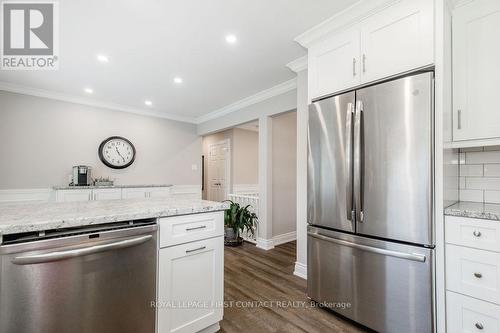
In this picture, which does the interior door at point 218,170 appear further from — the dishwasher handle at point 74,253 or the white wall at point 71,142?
the dishwasher handle at point 74,253

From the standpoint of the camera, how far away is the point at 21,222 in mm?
1056

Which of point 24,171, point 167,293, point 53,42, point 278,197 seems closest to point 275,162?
point 278,197

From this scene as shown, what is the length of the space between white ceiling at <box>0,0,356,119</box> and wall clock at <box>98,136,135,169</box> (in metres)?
0.88

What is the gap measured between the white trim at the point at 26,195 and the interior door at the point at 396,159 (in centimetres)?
474

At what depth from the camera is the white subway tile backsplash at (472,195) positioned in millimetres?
1849

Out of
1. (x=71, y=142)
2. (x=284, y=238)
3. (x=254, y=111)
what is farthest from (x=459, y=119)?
(x=71, y=142)

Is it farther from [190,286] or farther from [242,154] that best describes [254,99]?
[190,286]

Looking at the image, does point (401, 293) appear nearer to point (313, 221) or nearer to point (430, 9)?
point (313, 221)

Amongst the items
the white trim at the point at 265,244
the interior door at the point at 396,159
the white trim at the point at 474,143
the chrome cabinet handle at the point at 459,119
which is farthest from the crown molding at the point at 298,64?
the white trim at the point at 265,244

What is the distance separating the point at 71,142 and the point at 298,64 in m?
4.07

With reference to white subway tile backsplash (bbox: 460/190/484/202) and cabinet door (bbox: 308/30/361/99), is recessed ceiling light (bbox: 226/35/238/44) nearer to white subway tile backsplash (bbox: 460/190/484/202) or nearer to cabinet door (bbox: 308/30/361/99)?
cabinet door (bbox: 308/30/361/99)

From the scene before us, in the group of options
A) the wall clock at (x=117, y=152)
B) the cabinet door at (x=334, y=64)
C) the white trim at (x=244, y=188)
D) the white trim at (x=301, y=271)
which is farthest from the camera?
the white trim at (x=244, y=188)

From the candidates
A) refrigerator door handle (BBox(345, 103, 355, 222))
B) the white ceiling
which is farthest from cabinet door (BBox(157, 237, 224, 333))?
the white ceiling

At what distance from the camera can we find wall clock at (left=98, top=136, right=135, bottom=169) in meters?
4.40
